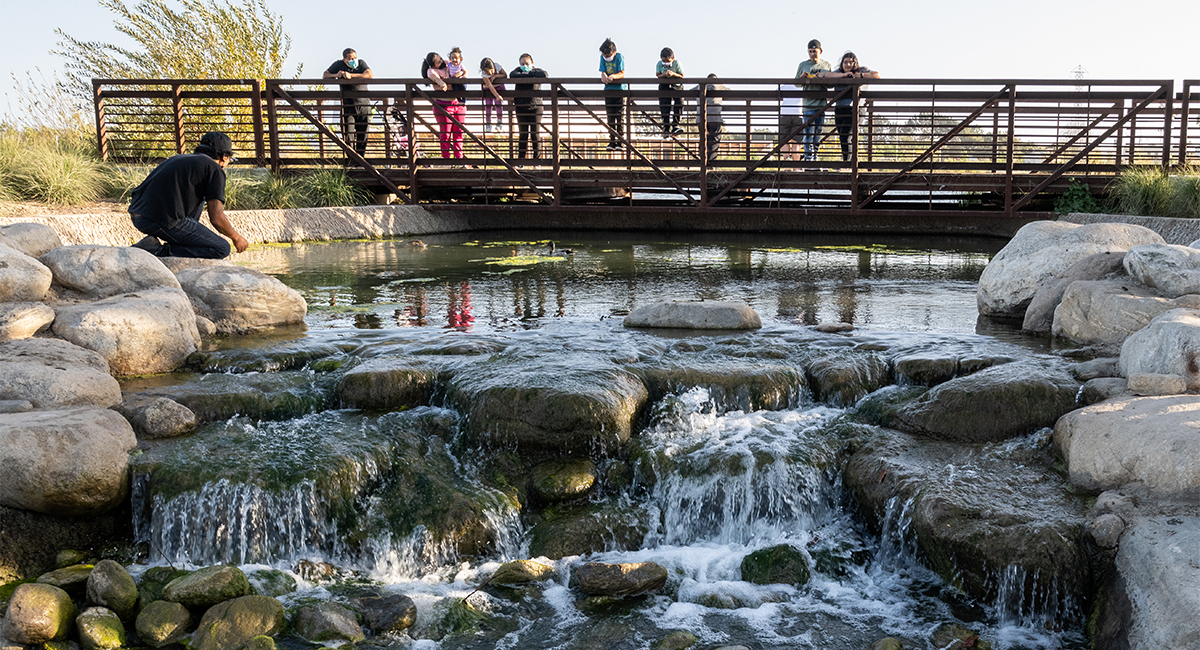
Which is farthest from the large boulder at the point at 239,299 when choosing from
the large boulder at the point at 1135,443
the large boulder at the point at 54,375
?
the large boulder at the point at 1135,443

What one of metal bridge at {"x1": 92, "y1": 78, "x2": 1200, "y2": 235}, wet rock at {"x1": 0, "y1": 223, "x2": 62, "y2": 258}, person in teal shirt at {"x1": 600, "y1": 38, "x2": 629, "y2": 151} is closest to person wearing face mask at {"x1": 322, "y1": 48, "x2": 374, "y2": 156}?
metal bridge at {"x1": 92, "y1": 78, "x2": 1200, "y2": 235}

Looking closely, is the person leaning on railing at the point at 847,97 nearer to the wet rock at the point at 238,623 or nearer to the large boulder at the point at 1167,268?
the large boulder at the point at 1167,268

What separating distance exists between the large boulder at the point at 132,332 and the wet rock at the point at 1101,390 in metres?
5.10

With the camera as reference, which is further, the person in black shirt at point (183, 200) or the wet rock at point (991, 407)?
the person in black shirt at point (183, 200)

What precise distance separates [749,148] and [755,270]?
4415 mm

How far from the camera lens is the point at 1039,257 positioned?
6.61 meters

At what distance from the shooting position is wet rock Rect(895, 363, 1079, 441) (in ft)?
14.7

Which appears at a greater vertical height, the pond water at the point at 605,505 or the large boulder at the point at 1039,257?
the large boulder at the point at 1039,257

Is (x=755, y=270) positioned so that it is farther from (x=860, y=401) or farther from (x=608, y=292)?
(x=860, y=401)

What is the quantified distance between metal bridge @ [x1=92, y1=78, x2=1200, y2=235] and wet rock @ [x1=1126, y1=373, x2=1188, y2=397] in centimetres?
852

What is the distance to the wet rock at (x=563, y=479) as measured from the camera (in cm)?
437

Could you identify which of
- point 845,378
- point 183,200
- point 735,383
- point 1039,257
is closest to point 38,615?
point 735,383

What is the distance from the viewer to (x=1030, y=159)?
42.7 ft

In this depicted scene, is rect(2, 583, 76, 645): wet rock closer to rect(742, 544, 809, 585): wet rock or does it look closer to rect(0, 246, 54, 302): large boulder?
rect(742, 544, 809, 585): wet rock
